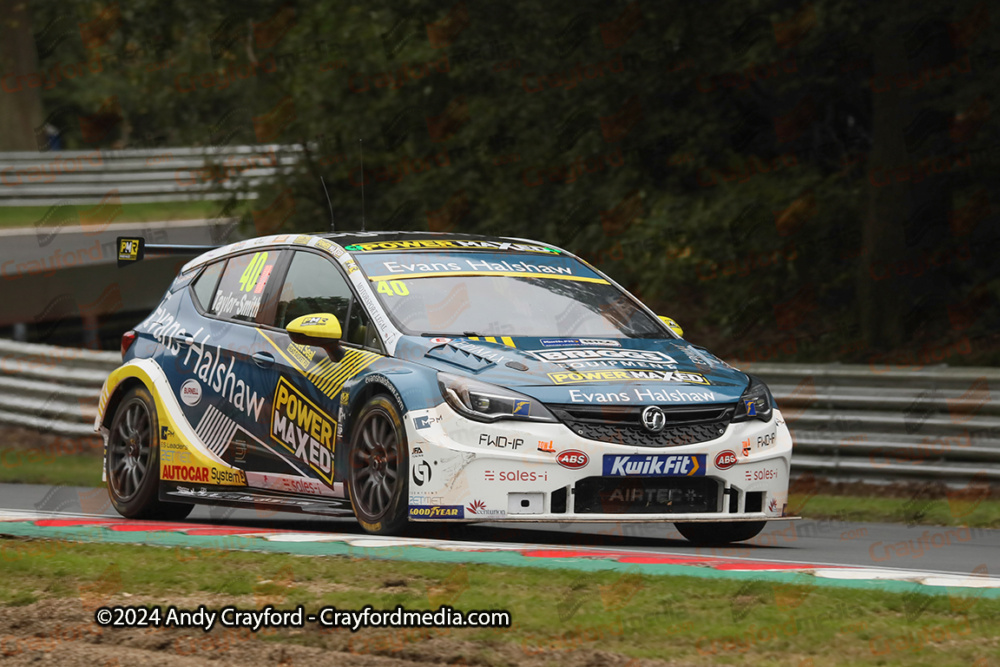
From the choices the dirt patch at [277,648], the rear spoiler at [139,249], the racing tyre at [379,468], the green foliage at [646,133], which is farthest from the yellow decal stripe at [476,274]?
the green foliage at [646,133]

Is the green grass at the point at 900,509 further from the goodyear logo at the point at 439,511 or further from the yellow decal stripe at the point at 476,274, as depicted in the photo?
the goodyear logo at the point at 439,511

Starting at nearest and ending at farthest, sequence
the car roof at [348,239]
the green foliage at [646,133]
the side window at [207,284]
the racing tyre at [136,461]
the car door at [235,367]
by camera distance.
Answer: the car door at [235,367] → the car roof at [348,239] → the racing tyre at [136,461] → the side window at [207,284] → the green foliage at [646,133]

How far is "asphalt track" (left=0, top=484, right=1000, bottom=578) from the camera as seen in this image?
802 cm

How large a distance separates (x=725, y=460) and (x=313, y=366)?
2.26 metres

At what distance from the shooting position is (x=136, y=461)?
10.2 meters

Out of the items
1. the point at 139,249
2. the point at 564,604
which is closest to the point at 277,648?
the point at 564,604

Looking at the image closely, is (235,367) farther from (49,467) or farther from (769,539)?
(49,467)

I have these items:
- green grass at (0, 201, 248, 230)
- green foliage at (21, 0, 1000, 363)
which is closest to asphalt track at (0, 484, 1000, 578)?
green foliage at (21, 0, 1000, 363)

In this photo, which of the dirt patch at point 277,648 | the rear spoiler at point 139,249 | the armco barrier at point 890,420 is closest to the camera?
the dirt patch at point 277,648

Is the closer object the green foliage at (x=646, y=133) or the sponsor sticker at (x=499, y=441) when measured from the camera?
the sponsor sticker at (x=499, y=441)

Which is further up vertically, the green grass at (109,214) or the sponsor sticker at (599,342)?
the green grass at (109,214)

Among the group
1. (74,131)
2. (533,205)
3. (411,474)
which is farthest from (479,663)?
(74,131)

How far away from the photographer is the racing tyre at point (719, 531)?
874 centimetres

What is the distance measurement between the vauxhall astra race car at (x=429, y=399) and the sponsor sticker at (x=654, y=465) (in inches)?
0.4
